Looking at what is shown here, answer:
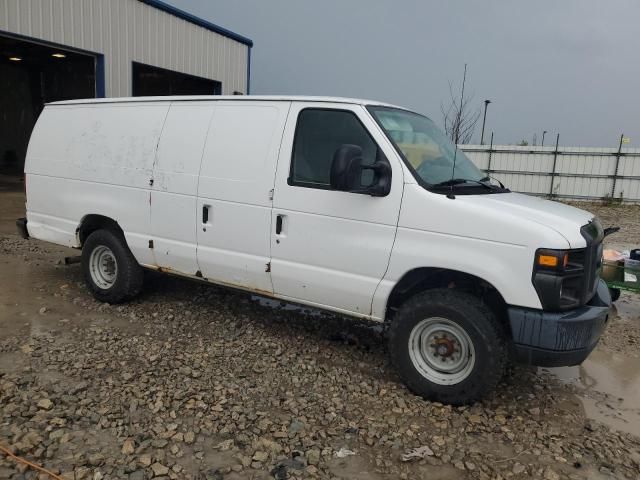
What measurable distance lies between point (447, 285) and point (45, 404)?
119 inches

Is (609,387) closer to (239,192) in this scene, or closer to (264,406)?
(264,406)

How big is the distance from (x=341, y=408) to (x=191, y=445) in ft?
3.65

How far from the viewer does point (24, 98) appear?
876 inches

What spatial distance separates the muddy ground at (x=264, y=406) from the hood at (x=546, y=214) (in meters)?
1.40

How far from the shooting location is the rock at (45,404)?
3.58 metres

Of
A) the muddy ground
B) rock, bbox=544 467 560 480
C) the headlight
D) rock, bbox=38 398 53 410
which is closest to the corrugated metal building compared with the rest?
the muddy ground

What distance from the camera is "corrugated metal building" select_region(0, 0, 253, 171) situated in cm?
1138

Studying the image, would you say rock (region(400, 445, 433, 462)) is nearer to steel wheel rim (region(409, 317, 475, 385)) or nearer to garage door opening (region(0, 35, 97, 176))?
steel wheel rim (region(409, 317, 475, 385))

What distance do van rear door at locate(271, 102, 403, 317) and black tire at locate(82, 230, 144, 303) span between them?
1.92 metres

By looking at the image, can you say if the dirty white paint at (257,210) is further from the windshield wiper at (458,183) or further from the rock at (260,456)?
the rock at (260,456)

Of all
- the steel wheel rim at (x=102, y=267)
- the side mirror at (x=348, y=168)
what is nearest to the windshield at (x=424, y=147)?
the side mirror at (x=348, y=168)

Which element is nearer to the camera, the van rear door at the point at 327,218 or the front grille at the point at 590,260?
the front grille at the point at 590,260

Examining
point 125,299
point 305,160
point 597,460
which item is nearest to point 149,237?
point 125,299

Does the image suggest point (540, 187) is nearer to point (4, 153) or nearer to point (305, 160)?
point (305, 160)
